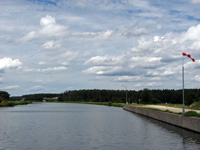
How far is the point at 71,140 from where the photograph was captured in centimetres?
2784

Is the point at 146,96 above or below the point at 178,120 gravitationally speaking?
above

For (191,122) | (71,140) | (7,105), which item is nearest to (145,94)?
(7,105)

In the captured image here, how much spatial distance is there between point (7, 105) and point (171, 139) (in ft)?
404

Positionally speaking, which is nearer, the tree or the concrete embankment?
the concrete embankment

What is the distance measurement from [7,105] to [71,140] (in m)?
120

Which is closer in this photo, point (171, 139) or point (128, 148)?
point (128, 148)

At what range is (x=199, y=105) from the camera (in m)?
55.1

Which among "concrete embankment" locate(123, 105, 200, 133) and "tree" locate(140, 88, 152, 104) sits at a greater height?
"tree" locate(140, 88, 152, 104)

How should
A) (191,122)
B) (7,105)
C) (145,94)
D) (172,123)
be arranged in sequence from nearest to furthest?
(191,122), (172,123), (145,94), (7,105)

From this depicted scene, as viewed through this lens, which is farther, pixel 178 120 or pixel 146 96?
pixel 146 96

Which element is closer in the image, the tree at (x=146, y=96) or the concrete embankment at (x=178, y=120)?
the concrete embankment at (x=178, y=120)

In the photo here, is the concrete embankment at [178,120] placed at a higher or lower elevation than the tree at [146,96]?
lower

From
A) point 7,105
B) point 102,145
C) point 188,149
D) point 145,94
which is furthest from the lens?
point 7,105

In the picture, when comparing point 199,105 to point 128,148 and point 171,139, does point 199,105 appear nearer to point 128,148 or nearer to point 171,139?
point 171,139
